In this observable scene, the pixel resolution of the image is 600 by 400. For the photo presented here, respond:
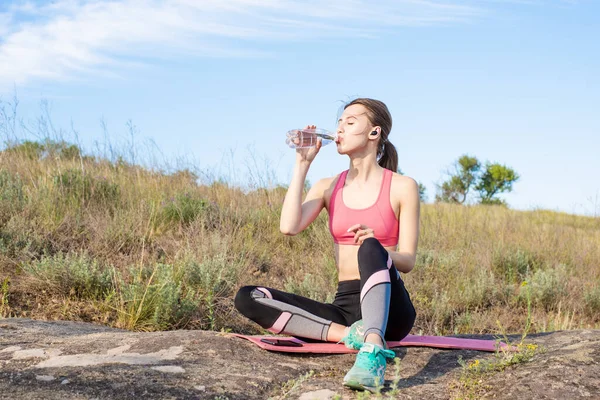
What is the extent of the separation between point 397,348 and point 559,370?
0.93 meters

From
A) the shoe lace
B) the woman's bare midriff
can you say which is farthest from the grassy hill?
the shoe lace

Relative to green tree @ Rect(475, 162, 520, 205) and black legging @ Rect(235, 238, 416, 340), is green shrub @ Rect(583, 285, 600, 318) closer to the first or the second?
black legging @ Rect(235, 238, 416, 340)

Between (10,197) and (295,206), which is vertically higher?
(10,197)

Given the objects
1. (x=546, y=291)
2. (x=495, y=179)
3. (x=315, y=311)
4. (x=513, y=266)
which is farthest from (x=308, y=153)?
(x=495, y=179)

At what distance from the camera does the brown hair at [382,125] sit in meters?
3.65

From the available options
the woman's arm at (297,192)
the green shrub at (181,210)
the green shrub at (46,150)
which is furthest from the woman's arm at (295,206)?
the green shrub at (46,150)

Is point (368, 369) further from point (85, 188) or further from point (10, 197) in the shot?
point (85, 188)

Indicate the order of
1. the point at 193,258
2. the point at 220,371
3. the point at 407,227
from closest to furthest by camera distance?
the point at 220,371 → the point at 407,227 → the point at 193,258

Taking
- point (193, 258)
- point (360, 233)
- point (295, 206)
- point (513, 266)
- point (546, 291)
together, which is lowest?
point (546, 291)

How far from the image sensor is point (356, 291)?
3.53 meters

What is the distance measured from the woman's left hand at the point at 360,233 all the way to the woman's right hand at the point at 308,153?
0.56m

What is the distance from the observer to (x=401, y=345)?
3.56 metres

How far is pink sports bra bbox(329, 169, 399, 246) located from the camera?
3.51m

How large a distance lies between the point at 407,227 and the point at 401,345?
71 cm
